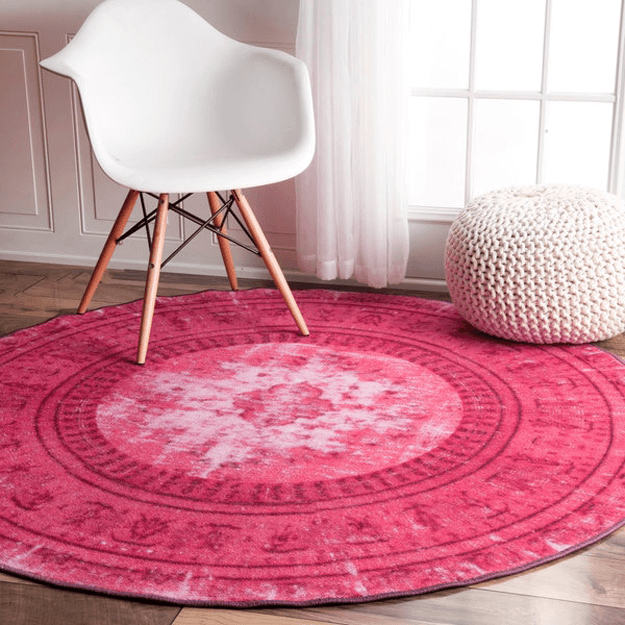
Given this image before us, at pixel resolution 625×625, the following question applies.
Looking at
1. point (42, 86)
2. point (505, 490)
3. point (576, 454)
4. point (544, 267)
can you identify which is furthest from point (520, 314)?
point (42, 86)

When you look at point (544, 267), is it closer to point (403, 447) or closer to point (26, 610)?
point (403, 447)

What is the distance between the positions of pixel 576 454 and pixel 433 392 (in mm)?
408

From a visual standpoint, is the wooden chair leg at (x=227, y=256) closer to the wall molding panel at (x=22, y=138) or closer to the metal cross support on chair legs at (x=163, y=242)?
the metal cross support on chair legs at (x=163, y=242)

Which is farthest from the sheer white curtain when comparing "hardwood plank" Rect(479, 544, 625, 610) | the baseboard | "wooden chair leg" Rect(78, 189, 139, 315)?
"hardwood plank" Rect(479, 544, 625, 610)

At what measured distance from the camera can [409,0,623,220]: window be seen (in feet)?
9.18

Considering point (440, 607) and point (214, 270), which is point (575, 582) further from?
point (214, 270)

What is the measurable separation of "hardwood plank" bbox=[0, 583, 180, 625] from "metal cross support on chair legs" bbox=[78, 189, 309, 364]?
95 cm

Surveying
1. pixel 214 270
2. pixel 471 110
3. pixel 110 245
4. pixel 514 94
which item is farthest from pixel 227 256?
pixel 514 94

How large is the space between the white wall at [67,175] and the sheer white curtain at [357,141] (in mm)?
170

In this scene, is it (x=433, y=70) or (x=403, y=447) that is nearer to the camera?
(x=403, y=447)

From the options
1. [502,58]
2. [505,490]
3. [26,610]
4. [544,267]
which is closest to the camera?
[26,610]

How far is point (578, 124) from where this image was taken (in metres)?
2.84

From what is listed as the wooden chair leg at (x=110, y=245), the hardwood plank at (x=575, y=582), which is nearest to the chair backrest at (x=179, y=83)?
the wooden chair leg at (x=110, y=245)

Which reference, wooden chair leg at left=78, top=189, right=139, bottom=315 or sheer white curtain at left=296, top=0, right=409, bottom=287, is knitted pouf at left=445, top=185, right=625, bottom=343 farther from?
wooden chair leg at left=78, top=189, right=139, bottom=315
